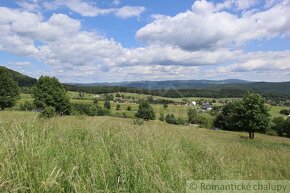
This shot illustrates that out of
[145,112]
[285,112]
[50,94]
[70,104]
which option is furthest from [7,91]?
[285,112]

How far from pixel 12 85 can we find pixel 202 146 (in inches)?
2627

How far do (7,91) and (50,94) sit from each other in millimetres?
11944

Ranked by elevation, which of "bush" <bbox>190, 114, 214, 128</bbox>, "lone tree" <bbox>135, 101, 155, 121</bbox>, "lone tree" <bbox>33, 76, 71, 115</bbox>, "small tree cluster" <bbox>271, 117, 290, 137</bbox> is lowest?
"small tree cluster" <bbox>271, 117, 290, 137</bbox>

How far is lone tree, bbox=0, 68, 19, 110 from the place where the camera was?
65188 millimetres

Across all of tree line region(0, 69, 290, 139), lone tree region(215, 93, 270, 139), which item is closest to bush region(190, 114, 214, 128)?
tree line region(0, 69, 290, 139)

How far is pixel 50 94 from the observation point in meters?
61.1

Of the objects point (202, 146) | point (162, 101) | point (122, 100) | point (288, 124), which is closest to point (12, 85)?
point (162, 101)

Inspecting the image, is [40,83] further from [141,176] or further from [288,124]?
[288,124]

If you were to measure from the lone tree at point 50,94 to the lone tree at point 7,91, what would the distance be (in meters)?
8.60

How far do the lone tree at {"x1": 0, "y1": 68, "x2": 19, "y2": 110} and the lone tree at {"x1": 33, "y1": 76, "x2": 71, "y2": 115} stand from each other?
28.2ft

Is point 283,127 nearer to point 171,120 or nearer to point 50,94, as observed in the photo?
point 171,120

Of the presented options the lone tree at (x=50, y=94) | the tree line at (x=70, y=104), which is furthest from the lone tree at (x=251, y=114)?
the lone tree at (x=50, y=94)

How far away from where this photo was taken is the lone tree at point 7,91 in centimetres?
6519

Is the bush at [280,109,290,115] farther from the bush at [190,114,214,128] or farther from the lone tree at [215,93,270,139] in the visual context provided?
the lone tree at [215,93,270,139]
